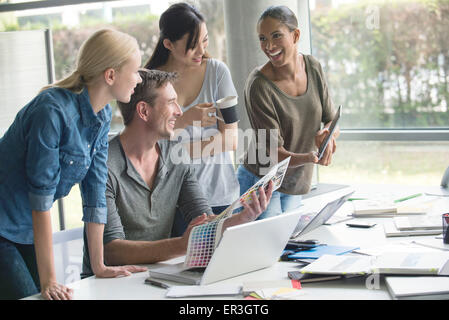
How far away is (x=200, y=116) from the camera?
2.42 meters

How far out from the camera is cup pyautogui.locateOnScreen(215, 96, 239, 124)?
2.34 meters

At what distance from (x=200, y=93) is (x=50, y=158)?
1.13 meters

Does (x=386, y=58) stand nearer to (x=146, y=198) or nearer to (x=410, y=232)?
(x=410, y=232)

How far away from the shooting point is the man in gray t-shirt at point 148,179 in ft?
6.36

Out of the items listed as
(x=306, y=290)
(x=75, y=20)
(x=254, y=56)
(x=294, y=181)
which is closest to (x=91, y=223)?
(x=306, y=290)

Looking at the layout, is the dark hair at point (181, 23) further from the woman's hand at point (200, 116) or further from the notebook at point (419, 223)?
the notebook at point (419, 223)

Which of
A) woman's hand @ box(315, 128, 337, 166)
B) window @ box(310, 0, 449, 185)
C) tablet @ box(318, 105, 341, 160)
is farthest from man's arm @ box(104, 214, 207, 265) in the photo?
window @ box(310, 0, 449, 185)

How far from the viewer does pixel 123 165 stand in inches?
81.1

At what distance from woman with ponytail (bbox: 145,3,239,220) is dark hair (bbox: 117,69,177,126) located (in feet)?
0.95

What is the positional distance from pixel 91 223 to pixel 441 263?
3.41 ft

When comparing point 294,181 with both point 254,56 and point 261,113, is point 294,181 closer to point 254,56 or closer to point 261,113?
point 261,113

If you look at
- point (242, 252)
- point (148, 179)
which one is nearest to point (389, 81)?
point (148, 179)

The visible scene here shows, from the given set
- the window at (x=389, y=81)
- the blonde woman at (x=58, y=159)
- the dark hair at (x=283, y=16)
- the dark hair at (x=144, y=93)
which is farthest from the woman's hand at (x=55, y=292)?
the window at (x=389, y=81)

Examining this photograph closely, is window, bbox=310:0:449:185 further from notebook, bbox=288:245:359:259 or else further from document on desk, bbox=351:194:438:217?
notebook, bbox=288:245:359:259
